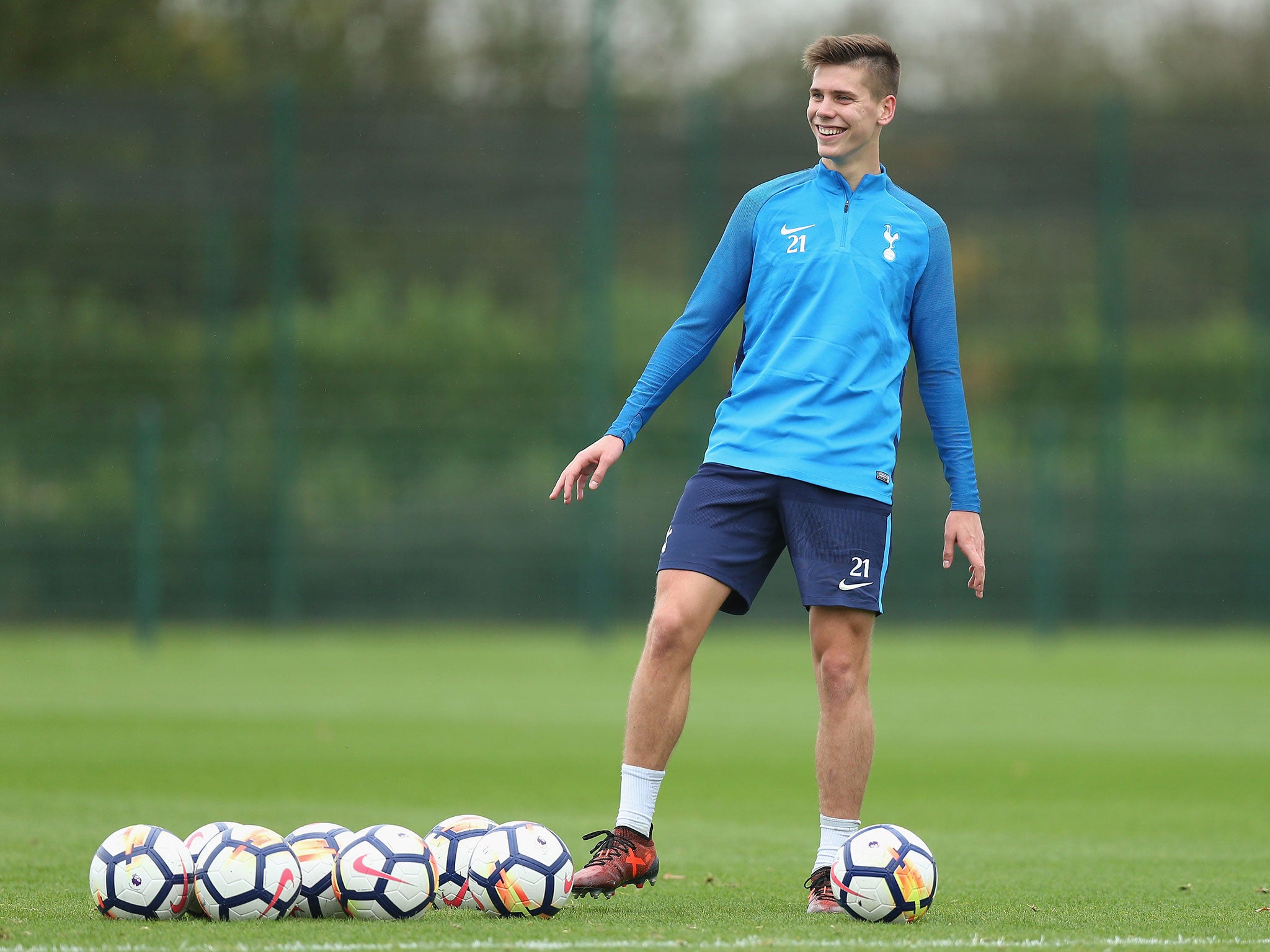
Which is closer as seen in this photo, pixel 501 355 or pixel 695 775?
pixel 695 775

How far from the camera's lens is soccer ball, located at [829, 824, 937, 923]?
169 inches

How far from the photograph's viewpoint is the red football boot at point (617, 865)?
4.49 meters

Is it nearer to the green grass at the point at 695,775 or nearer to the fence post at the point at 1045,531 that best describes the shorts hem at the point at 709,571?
the green grass at the point at 695,775

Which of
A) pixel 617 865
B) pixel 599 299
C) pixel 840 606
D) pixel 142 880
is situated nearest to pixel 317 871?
pixel 142 880

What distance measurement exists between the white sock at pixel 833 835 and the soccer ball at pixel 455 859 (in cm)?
91

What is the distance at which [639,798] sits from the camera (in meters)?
4.62

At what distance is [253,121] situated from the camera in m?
19.7

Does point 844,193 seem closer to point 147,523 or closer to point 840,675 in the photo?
point 840,675

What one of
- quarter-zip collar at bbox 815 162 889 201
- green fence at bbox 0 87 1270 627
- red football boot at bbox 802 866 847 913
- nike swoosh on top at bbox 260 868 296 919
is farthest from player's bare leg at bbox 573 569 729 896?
green fence at bbox 0 87 1270 627

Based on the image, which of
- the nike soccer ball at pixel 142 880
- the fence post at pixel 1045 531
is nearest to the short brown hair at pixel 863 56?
the nike soccer ball at pixel 142 880

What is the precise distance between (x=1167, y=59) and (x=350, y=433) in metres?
16.5

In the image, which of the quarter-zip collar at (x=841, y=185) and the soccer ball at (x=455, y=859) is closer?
the soccer ball at (x=455, y=859)

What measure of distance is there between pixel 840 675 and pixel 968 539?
0.55 m

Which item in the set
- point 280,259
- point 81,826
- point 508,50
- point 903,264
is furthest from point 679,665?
point 508,50
